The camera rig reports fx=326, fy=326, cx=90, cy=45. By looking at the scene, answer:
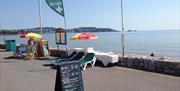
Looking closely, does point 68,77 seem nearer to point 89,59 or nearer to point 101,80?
point 101,80

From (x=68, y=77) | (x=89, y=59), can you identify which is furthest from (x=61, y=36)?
(x=68, y=77)

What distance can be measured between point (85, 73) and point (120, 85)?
2.86m

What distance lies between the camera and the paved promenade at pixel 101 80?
923 cm

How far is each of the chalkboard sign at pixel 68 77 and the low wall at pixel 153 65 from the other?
512cm

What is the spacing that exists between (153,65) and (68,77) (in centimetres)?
590

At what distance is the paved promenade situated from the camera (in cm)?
923

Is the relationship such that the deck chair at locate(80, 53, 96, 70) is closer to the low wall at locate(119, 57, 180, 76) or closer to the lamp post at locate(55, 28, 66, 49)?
the low wall at locate(119, 57, 180, 76)

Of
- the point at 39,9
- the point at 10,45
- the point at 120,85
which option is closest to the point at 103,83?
the point at 120,85

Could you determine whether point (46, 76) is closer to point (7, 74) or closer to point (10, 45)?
point (7, 74)

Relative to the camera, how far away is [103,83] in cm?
993

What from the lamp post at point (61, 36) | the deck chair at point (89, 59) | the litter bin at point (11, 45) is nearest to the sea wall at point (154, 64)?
the deck chair at point (89, 59)

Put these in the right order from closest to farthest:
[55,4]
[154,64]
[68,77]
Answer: [68,77], [154,64], [55,4]

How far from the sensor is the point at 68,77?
6.78 meters

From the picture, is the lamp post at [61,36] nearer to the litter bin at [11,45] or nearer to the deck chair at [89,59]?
the deck chair at [89,59]
